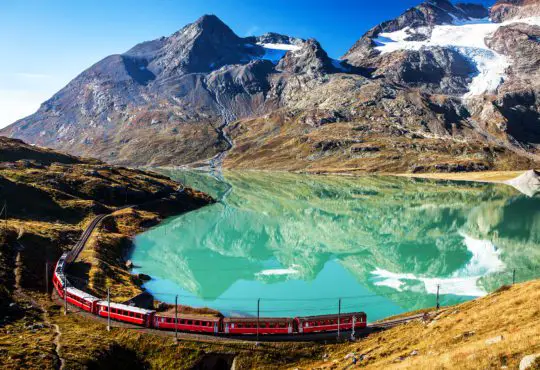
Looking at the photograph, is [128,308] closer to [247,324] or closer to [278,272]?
[247,324]

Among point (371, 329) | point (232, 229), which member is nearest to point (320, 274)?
point (371, 329)

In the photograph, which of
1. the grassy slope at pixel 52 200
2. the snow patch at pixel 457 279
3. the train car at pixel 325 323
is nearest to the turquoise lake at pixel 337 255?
the snow patch at pixel 457 279

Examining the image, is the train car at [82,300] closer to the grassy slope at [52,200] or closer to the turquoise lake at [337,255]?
the grassy slope at [52,200]

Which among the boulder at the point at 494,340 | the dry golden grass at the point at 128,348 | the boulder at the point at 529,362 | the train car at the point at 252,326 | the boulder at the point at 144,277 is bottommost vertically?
the dry golden grass at the point at 128,348

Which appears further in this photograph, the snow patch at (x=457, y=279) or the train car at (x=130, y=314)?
the snow patch at (x=457, y=279)

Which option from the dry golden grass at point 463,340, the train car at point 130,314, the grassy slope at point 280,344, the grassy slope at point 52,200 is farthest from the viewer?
the grassy slope at point 52,200

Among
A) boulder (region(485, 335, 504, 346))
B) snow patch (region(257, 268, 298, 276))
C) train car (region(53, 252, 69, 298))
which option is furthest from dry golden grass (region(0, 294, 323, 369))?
snow patch (region(257, 268, 298, 276))
